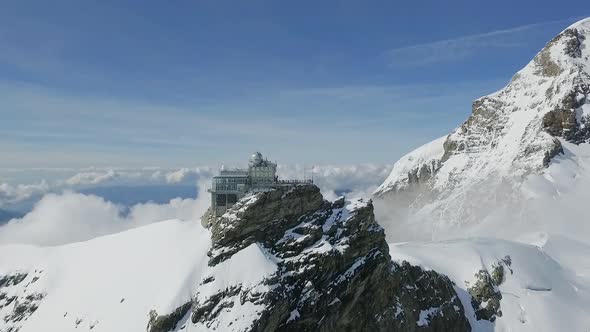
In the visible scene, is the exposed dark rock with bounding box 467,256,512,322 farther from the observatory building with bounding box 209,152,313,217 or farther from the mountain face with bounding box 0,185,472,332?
the observatory building with bounding box 209,152,313,217

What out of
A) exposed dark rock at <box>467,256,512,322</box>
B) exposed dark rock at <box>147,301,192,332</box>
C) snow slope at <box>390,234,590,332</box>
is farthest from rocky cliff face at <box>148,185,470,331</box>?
exposed dark rock at <box>467,256,512,322</box>

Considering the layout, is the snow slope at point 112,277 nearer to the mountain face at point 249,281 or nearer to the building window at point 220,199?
the mountain face at point 249,281

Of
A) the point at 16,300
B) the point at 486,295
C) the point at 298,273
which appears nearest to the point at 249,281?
the point at 298,273

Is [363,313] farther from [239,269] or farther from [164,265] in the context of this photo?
[164,265]

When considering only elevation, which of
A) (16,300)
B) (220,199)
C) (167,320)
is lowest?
(16,300)

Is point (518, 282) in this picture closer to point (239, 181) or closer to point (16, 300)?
point (239, 181)

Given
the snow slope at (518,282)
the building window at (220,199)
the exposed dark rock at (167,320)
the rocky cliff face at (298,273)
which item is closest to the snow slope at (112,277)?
the exposed dark rock at (167,320)

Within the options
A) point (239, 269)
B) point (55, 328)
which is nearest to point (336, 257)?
point (239, 269)
